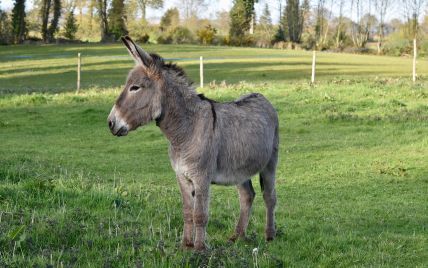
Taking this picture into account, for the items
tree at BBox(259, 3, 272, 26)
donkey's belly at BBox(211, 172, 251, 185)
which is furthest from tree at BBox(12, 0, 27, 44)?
donkey's belly at BBox(211, 172, 251, 185)

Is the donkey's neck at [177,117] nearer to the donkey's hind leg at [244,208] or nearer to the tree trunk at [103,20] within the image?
the donkey's hind leg at [244,208]

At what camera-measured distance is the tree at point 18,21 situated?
76062 millimetres

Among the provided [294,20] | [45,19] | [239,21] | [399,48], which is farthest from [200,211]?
[294,20]

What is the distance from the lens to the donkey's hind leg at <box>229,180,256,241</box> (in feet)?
22.7

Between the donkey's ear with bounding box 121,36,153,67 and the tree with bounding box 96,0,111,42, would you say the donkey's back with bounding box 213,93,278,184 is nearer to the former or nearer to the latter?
the donkey's ear with bounding box 121,36,153,67

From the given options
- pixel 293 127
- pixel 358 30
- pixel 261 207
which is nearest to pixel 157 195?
pixel 261 207

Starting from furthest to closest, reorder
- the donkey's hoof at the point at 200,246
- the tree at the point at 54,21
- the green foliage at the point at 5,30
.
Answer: the tree at the point at 54,21
the green foliage at the point at 5,30
the donkey's hoof at the point at 200,246

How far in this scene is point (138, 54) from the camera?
18.9ft

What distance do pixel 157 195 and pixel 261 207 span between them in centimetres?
186

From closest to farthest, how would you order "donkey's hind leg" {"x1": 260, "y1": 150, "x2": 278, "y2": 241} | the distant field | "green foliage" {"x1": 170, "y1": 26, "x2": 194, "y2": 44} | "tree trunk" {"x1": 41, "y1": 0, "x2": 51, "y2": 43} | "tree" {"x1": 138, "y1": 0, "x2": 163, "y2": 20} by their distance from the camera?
"donkey's hind leg" {"x1": 260, "y1": 150, "x2": 278, "y2": 241} < the distant field < "tree trunk" {"x1": 41, "y1": 0, "x2": 51, "y2": 43} < "green foliage" {"x1": 170, "y1": 26, "x2": 194, "y2": 44} < "tree" {"x1": 138, "y1": 0, "x2": 163, "y2": 20}

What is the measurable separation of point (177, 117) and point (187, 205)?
3.18 ft

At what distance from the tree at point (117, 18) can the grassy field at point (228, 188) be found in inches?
2562

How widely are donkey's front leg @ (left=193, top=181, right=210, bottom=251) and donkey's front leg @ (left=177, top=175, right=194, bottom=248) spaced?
0.22m

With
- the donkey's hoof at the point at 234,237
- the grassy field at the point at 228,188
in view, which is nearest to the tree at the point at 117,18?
the grassy field at the point at 228,188
